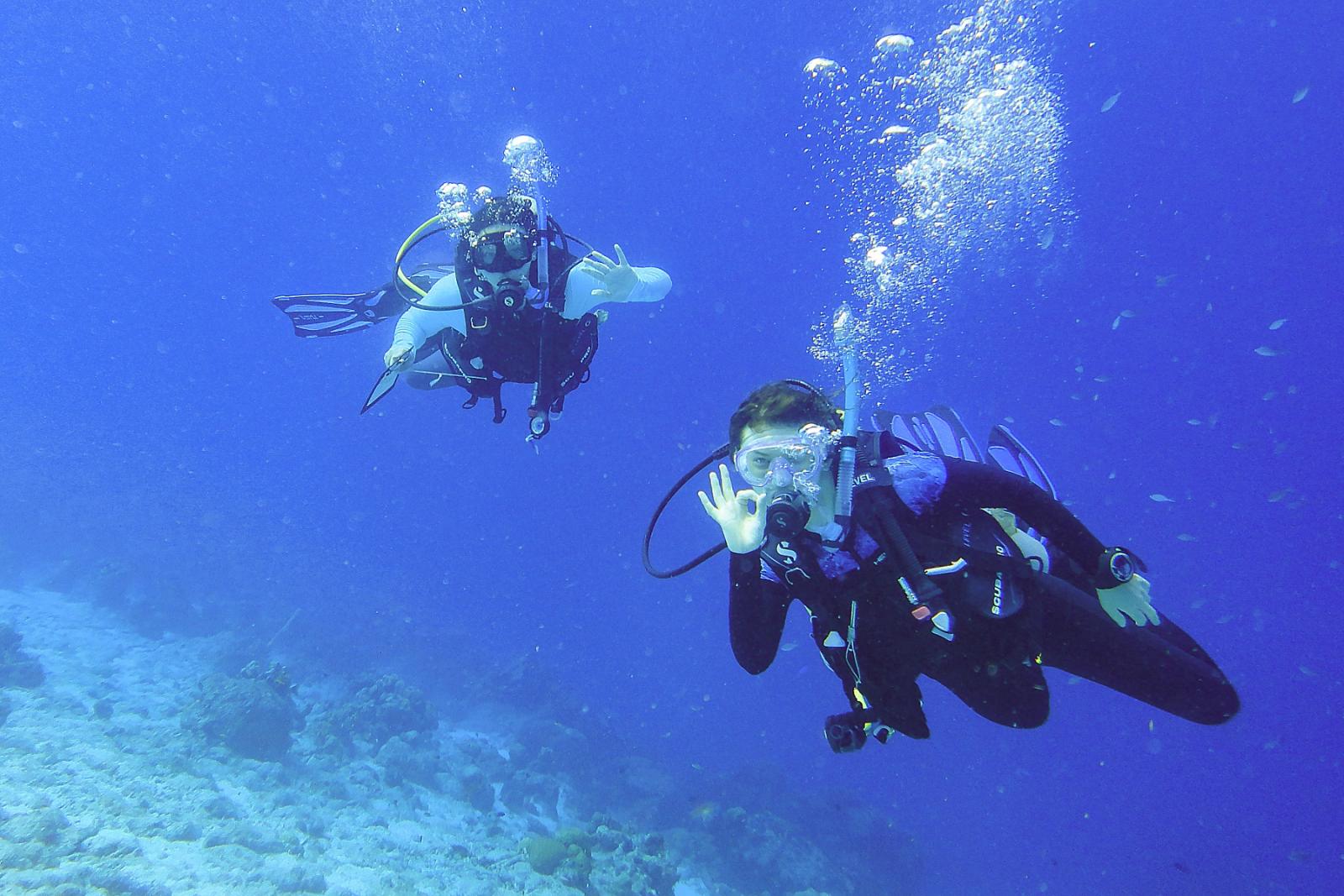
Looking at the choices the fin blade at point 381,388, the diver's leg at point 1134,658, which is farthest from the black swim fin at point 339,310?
the diver's leg at point 1134,658

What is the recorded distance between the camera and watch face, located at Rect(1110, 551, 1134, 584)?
10.3 ft

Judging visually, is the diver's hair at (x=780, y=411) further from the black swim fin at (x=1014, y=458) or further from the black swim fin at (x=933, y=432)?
the black swim fin at (x=1014, y=458)

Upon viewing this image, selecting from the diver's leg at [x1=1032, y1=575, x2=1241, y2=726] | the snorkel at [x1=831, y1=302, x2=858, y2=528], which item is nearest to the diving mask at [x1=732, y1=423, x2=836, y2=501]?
the snorkel at [x1=831, y1=302, x2=858, y2=528]

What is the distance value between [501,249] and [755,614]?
13.1ft

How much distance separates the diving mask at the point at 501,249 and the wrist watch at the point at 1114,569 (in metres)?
4.90

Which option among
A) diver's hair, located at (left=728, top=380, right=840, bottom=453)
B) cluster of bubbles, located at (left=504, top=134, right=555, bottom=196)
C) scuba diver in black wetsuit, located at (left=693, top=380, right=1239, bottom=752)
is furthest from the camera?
cluster of bubbles, located at (left=504, top=134, right=555, bottom=196)

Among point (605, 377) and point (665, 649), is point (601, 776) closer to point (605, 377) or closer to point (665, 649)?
point (665, 649)

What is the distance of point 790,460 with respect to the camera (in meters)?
3.06

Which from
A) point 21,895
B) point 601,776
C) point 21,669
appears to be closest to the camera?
point 21,895

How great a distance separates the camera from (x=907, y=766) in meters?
27.7

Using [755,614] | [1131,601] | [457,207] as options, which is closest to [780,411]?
[755,614]

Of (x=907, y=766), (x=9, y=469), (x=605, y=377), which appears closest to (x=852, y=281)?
(x=605, y=377)

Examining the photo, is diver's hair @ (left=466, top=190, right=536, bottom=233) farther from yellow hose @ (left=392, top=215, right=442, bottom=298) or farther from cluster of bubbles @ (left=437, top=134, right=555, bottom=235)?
yellow hose @ (left=392, top=215, right=442, bottom=298)

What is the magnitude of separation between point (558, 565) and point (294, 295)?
1637 inches
